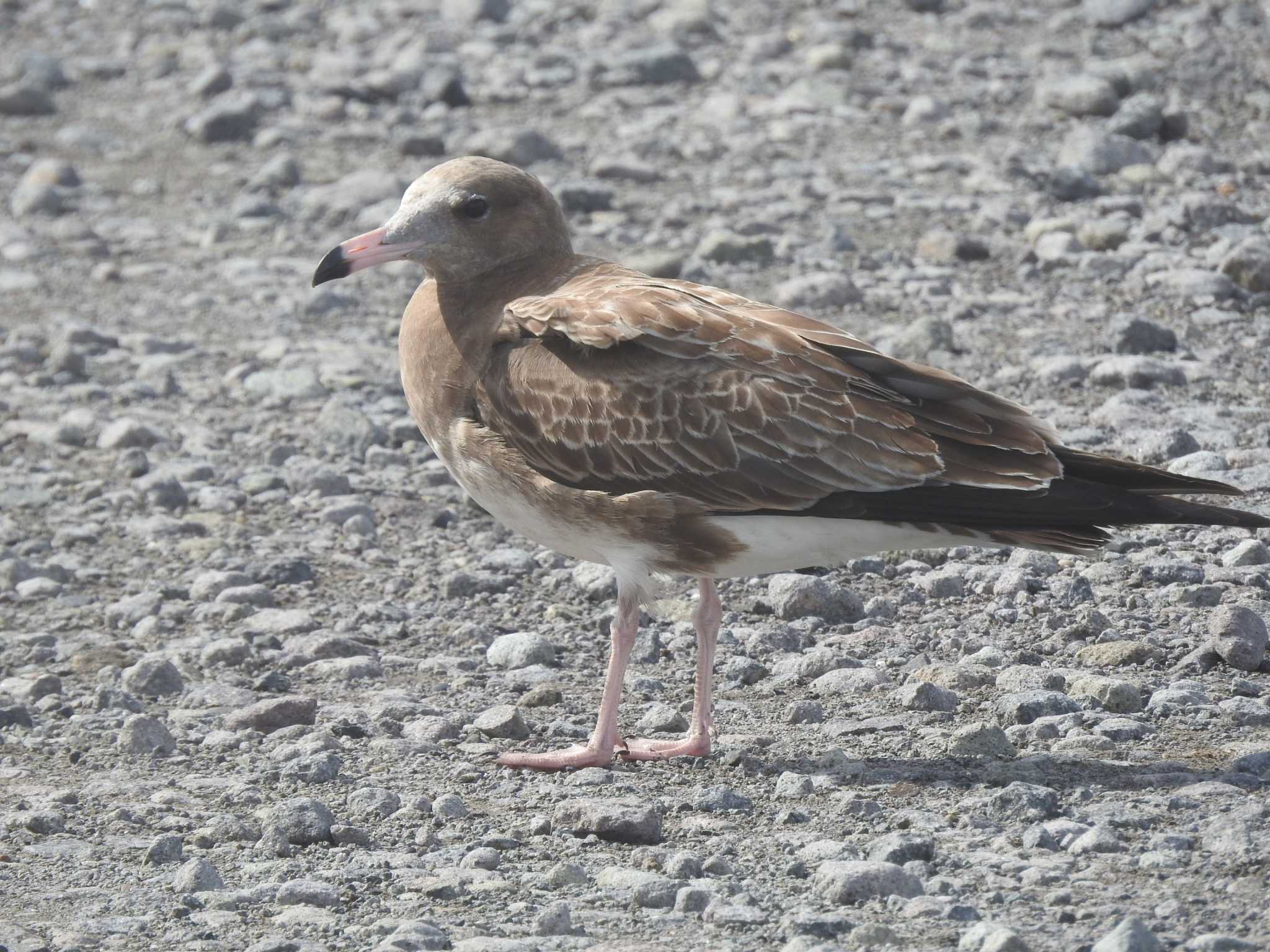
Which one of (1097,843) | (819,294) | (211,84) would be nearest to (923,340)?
(819,294)

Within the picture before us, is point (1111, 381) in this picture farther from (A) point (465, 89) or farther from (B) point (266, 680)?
(A) point (465, 89)

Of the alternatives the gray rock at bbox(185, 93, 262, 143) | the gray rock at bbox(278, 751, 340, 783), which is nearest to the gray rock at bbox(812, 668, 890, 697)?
the gray rock at bbox(278, 751, 340, 783)

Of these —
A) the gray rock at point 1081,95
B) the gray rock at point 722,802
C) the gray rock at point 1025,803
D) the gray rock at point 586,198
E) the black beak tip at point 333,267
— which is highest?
the black beak tip at point 333,267

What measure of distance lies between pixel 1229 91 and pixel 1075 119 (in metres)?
1.21

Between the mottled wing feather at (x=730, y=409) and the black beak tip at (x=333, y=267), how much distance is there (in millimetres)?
930

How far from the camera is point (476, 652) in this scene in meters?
7.82

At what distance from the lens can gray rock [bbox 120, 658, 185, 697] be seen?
750 cm

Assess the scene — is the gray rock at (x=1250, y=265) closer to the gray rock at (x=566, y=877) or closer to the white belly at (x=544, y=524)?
the white belly at (x=544, y=524)

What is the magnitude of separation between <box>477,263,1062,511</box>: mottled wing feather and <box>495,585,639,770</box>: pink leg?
2.02 feet

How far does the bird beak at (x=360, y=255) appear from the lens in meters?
7.50

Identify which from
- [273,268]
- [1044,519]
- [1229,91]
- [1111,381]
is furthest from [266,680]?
[1229,91]

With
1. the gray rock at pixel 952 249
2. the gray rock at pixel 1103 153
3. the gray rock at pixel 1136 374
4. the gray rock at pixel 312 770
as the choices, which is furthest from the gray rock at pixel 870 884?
the gray rock at pixel 1103 153

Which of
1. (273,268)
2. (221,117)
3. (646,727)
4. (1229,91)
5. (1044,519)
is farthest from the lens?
(221,117)

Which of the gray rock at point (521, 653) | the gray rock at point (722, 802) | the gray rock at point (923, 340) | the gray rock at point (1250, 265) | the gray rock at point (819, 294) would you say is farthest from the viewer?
the gray rock at point (819, 294)
